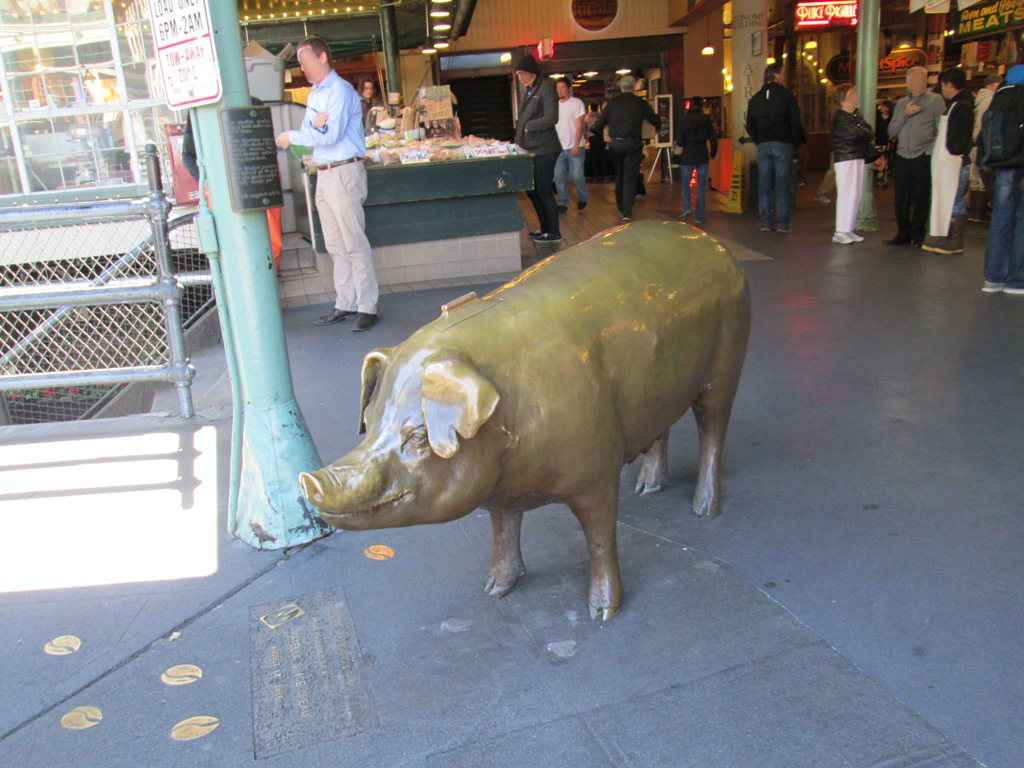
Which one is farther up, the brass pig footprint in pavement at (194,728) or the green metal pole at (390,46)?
the green metal pole at (390,46)

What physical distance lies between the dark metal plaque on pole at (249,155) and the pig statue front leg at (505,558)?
5.12 feet

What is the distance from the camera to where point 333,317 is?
7.10 meters

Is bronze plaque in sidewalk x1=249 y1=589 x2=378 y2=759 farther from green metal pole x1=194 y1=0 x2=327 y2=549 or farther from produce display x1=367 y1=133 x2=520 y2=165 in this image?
produce display x1=367 y1=133 x2=520 y2=165

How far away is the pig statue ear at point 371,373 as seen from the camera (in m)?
2.36

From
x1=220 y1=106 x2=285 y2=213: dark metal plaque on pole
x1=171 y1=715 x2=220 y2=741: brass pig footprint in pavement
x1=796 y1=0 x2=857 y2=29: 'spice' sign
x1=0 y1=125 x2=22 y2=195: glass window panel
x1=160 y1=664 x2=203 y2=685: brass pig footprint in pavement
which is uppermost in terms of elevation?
x1=796 y1=0 x2=857 y2=29: 'spice' sign

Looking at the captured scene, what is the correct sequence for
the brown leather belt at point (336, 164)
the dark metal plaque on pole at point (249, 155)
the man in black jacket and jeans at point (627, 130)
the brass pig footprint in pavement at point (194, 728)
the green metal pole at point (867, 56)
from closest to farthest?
1. the brass pig footprint in pavement at point (194, 728)
2. the dark metal plaque on pole at point (249, 155)
3. the brown leather belt at point (336, 164)
4. the green metal pole at point (867, 56)
5. the man in black jacket and jeans at point (627, 130)

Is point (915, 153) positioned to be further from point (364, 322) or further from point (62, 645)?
point (62, 645)

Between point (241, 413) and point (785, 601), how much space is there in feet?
7.55

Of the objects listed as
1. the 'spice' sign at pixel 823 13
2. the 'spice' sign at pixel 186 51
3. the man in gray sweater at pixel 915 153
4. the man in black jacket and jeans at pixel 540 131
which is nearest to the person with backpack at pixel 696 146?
the man in black jacket and jeans at pixel 540 131

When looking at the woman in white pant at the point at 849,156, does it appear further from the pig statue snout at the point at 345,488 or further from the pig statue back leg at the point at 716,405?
the pig statue snout at the point at 345,488

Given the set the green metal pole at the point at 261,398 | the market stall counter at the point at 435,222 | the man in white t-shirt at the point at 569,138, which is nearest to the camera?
the green metal pole at the point at 261,398

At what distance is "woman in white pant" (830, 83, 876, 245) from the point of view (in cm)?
929

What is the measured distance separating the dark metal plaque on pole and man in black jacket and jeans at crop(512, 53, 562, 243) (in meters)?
6.42

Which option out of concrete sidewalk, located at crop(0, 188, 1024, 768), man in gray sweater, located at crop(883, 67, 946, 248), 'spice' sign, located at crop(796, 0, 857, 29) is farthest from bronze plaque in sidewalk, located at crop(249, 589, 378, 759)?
'spice' sign, located at crop(796, 0, 857, 29)
